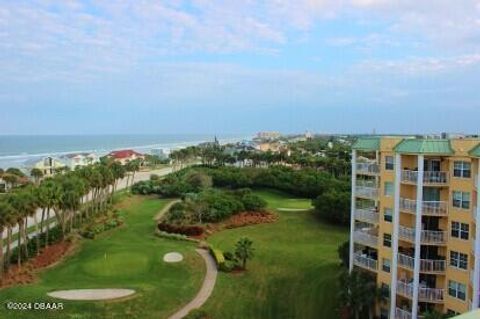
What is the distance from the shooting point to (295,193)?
74.4m

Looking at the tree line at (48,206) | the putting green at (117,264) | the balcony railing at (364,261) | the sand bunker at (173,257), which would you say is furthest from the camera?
the sand bunker at (173,257)

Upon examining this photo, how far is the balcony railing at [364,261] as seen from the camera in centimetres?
3279

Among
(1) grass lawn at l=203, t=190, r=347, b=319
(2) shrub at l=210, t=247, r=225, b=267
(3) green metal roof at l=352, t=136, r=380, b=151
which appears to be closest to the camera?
(3) green metal roof at l=352, t=136, r=380, b=151

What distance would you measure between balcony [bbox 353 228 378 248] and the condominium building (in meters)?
0.89

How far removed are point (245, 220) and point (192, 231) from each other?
25.1 ft

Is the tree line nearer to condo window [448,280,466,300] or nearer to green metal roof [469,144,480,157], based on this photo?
condo window [448,280,466,300]

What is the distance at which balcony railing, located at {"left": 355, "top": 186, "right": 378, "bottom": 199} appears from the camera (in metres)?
33.6

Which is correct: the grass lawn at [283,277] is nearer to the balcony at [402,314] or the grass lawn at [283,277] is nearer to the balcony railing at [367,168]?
the balcony at [402,314]

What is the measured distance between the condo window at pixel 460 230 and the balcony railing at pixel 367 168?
6481mm

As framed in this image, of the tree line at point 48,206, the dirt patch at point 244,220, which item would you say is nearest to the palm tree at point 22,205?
the tree line at point 48,206

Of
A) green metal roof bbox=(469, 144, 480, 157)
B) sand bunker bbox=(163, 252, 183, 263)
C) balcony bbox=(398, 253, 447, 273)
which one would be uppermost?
green metal roof bbox=(469, 144, 480, 157)

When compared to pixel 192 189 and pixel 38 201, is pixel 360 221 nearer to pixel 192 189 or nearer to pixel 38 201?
pixel 38 201

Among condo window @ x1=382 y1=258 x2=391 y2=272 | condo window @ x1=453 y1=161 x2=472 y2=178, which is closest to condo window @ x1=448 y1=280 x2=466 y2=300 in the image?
condo window @ x1=382 y1=258 x2=391 y2=272

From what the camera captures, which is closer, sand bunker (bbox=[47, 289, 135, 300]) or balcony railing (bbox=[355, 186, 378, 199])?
balcony railing (bbox=[355, 186, 378, 199])
